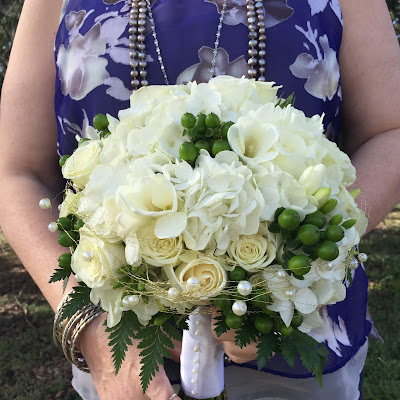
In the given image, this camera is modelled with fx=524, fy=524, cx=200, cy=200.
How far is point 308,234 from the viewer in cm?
102

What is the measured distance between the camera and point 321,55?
165 centimetres

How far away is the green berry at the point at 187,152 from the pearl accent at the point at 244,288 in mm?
274

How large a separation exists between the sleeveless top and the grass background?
315 centimetres

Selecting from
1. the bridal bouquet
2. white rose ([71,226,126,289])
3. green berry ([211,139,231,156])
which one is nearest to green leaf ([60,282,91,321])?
the bridal bouquet

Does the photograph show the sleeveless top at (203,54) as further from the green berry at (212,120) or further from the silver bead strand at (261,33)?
the green berry at (212,120)

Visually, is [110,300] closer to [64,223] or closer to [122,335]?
[122,335]

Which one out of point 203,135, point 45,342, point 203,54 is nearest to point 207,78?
point 203,54

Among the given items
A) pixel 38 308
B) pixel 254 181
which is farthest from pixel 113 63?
pixel 38 308

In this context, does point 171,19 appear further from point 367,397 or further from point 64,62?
point 367,397

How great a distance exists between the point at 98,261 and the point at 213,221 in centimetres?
26

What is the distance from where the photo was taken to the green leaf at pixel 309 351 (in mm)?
1129

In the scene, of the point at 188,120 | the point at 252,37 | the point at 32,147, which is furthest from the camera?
the point at 32,147

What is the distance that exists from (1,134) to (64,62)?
1.08 feet

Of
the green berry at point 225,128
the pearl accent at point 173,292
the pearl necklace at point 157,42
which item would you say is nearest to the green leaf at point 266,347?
the pearl accent at point 173,292
